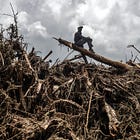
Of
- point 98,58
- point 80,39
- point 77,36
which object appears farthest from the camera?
point 77,36

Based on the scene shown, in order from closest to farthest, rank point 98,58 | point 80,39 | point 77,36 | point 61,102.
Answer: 1. point 61,102
2. point 98,58
3. point 80,39
4. point 77,36

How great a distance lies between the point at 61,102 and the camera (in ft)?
24.0

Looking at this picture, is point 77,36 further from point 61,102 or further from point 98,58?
point 61,102

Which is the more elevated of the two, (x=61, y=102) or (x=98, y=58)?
(x=98, y=58)

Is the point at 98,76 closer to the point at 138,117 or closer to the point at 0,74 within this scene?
the point at 138,117

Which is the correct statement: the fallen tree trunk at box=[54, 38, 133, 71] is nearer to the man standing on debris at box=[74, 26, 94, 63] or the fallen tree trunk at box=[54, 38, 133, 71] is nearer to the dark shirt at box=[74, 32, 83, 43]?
the man standing on debris at box=[74, 26, 94, 63]

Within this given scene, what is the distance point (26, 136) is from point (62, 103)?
119 cm

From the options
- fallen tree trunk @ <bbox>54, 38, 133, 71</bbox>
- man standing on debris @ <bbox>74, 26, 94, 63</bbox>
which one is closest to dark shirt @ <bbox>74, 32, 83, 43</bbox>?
man standing on debris @ <bbox>74, 26, 94, 63</bbox>

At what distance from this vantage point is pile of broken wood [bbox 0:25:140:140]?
6668mm

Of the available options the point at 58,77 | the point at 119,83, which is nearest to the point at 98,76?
the point at 119,83

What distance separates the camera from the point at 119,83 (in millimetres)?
7914

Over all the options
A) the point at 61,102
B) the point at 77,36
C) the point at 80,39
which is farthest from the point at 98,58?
the point at 61,102

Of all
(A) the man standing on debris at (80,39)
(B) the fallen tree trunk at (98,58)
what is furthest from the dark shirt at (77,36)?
(B) the fallen tree trunk at (98,58)

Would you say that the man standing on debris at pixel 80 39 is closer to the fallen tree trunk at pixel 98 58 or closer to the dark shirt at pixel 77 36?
the dark shirt at pixel 77 36
